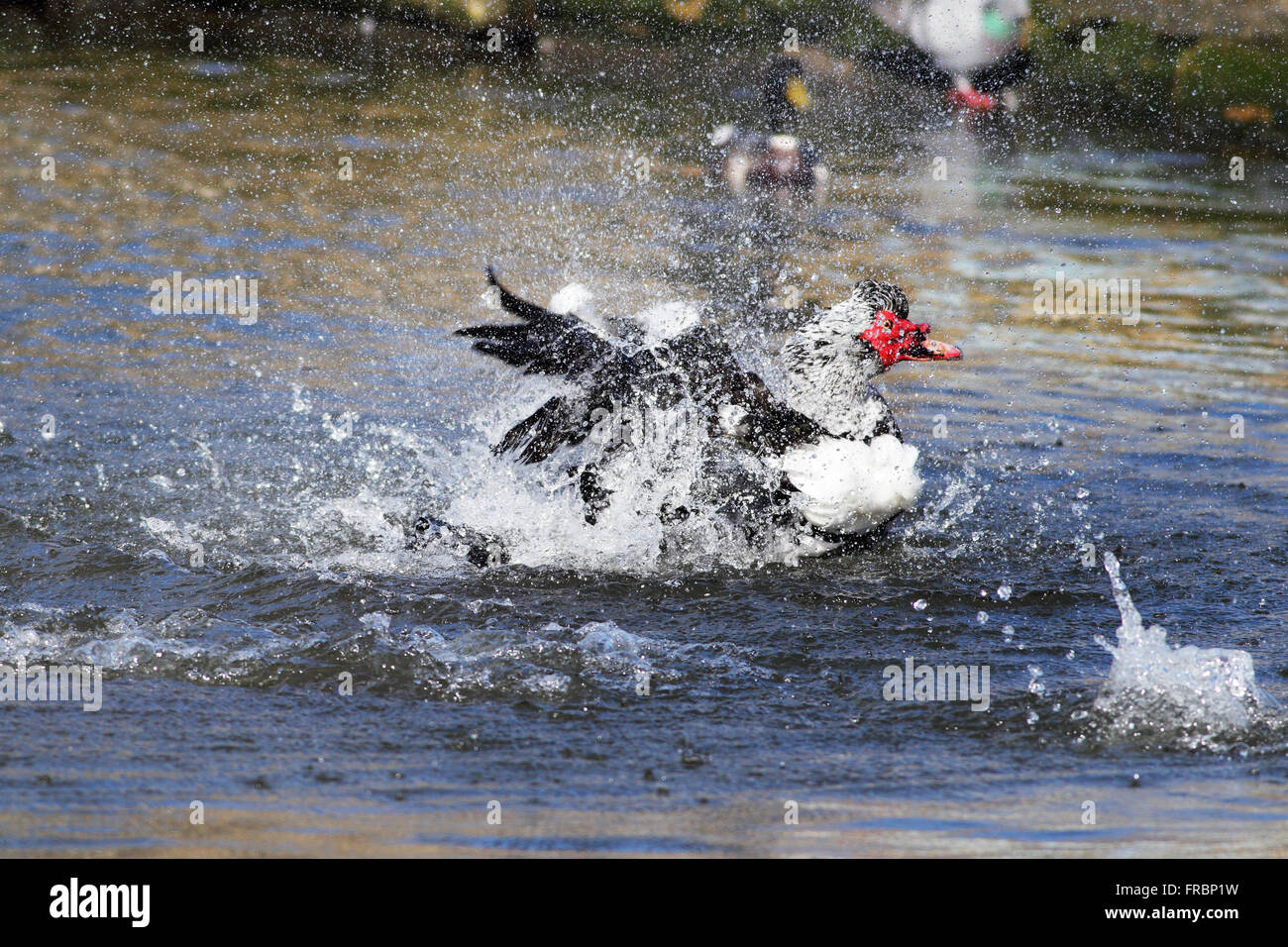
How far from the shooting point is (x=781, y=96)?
13430mm

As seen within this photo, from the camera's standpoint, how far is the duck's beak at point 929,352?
6311 mm

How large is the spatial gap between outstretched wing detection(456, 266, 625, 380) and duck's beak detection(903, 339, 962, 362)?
4.23ft

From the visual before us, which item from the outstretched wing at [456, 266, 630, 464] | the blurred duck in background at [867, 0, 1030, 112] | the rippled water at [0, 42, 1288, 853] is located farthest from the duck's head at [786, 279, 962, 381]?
the blurred duck in background at [867, 0, 1030, 112]

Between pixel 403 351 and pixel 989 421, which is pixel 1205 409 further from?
pixel 403 351

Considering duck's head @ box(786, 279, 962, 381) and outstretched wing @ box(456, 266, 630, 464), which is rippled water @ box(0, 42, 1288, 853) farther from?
duck's head @ box(786, 279, 962, 381)

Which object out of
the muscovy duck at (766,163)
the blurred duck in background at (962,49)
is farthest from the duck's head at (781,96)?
the blurred duck in background at (962,49)

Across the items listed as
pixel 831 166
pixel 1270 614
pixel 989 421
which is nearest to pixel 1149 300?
pixel 989 421

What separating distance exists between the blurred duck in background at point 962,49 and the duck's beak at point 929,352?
10.2 metres

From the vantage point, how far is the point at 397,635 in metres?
5.44

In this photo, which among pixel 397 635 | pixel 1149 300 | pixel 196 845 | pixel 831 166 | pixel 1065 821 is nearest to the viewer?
pixel 196 845

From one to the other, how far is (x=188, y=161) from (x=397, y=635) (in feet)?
27.8

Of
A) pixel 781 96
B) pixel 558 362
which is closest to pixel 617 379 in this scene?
pixel 558 362

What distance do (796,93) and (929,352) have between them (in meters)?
8.25
